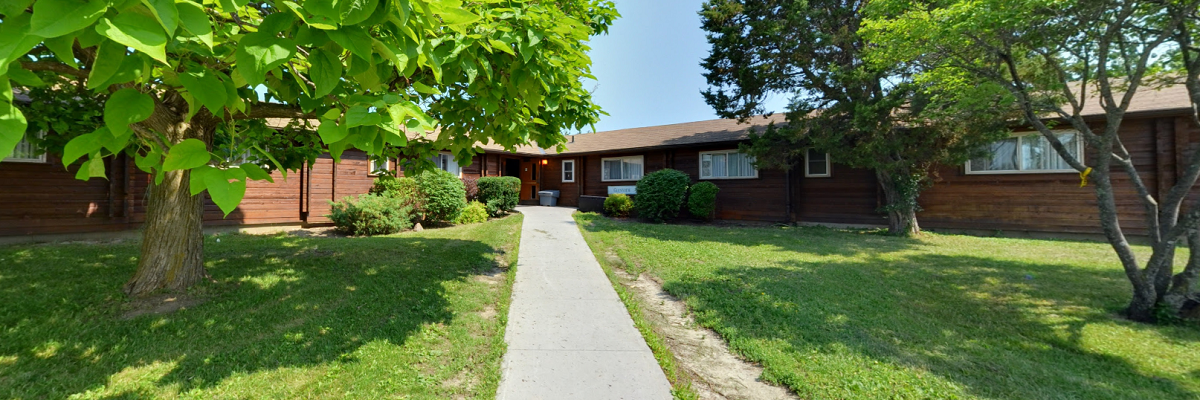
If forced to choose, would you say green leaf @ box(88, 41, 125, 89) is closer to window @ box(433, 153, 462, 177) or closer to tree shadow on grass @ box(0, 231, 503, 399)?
tree shadow on grass @ box(0, 231, 503, 399)

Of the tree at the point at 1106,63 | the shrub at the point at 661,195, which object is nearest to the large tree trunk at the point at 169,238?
the tree at the point at 1106,63

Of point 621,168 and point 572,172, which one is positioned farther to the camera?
point 572,172

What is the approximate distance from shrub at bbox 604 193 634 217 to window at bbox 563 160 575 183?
4.76m

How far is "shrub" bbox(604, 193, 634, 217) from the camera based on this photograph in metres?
14.2

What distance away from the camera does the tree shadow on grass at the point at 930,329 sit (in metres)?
3.02

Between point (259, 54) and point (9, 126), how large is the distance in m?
0.55

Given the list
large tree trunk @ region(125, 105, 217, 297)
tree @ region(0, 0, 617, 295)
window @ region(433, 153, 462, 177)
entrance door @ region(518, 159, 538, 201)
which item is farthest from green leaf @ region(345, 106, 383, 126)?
entrance door @ region(518, 159, 538, 201)

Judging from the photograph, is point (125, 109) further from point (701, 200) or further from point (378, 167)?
point (701, 200)

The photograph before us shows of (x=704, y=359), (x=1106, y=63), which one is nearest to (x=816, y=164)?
(x=1106, y=63)

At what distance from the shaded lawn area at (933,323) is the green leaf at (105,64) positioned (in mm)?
3605

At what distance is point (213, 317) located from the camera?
13.1 ft

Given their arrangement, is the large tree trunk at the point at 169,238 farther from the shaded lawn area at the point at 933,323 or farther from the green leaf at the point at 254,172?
the shaded lawn area at the point at 933,323

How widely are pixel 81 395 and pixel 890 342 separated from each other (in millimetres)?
5833

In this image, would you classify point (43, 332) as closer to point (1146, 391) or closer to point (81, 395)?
point (81, 395)
